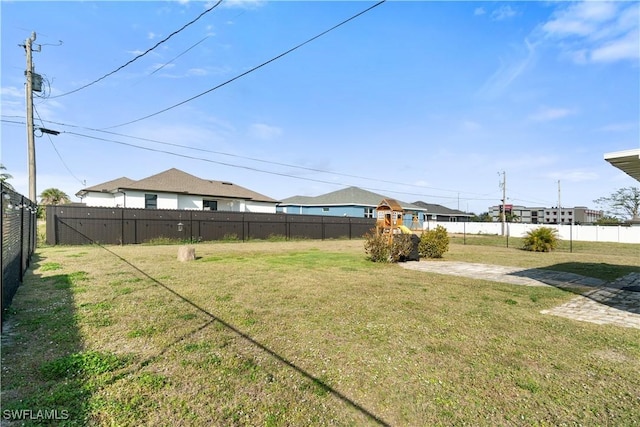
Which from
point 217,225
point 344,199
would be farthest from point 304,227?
point 344,199

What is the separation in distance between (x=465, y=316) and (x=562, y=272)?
7323mm

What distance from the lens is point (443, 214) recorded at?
57.8m

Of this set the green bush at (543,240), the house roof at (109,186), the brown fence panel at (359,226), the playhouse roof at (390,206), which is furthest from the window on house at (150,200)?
the green bush at (543,240)

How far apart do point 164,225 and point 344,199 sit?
82.9 ft

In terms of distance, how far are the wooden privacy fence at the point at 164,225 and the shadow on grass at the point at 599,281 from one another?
50.8ft

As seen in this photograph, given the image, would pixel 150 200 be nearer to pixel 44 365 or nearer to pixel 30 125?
pixel 30 125

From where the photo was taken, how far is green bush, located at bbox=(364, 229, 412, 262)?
11555 millimetres

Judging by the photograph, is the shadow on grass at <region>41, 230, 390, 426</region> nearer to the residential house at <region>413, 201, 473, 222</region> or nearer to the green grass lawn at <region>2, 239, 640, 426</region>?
the green grass lawn at <region>2, 239, 640, 426</region>

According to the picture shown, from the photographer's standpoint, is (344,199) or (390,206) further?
(344,199)

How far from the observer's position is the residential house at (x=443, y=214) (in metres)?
55.7

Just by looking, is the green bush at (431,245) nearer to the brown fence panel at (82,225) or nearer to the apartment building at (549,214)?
the brown fence panel at (82,225)

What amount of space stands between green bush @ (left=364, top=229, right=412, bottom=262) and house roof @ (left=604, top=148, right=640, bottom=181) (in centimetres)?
643

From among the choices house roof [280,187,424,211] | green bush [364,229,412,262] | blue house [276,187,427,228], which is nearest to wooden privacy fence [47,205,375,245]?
green bush [364,229,412,262]

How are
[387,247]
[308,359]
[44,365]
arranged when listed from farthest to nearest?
[387,247], [308,359], [44,365]
